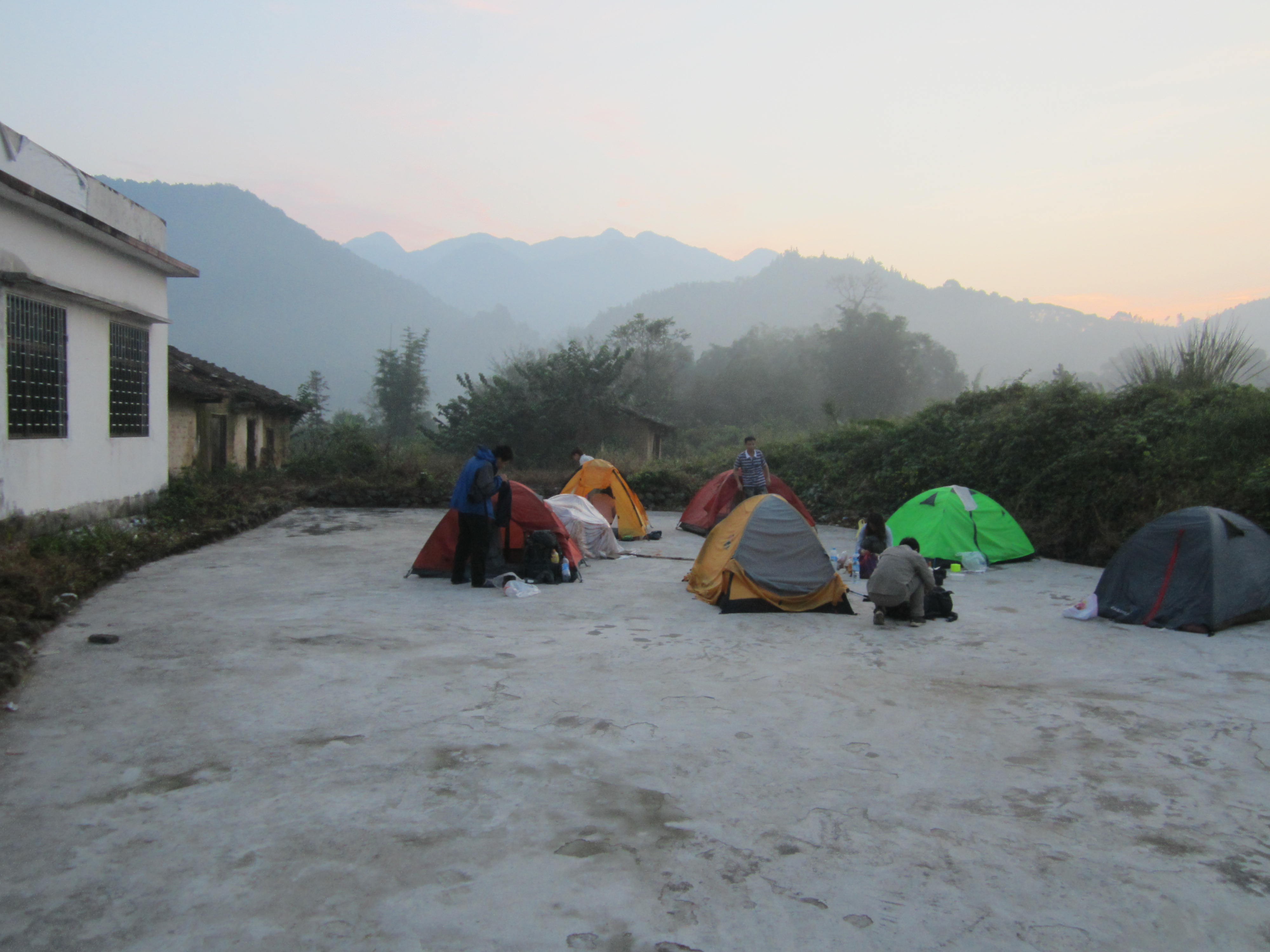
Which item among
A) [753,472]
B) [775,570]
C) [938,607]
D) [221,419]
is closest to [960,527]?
[753,472]

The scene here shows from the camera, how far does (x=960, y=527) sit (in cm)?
1141

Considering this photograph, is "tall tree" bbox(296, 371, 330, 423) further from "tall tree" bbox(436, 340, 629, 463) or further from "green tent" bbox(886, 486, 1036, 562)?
"green tent" bbox(886, 486, 1036, 562)

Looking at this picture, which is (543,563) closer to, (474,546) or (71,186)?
(474,546)

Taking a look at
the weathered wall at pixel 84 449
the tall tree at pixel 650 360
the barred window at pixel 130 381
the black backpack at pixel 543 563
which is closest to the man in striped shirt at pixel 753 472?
the black backpack at pixel 543 563

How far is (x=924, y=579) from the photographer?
7926 millimetres

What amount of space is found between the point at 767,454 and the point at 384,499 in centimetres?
976

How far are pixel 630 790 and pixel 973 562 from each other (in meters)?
8.37

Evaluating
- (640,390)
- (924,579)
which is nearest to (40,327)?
(924,579)

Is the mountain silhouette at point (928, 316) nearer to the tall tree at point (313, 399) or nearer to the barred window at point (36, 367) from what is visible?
the tall tree at point (313, 399)

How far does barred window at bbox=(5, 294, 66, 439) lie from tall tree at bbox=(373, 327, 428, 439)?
125 feet

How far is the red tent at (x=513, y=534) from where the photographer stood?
33.3 ft

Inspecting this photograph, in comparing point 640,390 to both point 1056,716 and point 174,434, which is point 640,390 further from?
point 1056,716

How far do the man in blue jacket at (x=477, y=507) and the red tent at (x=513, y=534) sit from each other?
34 centimetres

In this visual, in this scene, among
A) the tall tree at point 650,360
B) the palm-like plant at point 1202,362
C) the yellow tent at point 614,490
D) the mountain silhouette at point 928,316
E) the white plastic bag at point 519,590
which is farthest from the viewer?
the mountain silhouette at point 928,316
